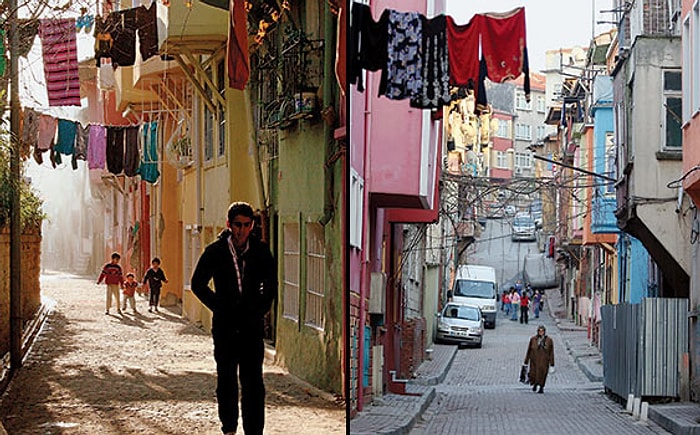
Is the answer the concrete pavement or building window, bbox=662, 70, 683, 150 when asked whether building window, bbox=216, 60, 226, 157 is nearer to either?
the concrete pavement

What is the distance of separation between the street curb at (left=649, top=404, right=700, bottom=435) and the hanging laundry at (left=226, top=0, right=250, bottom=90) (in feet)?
23.2

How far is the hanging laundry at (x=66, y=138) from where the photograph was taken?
4.39 meters

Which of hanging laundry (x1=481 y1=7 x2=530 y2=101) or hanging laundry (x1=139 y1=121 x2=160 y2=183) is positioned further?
hanging laundry (x1=481 y1=7 x2=530 y2=101)

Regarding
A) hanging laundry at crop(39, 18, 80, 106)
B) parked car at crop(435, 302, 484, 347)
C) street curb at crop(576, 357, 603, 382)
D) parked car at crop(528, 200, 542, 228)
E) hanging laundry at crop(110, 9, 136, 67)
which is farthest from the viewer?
parked car at crop(435, 302, 484, 347)

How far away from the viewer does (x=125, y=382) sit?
14.8 ft

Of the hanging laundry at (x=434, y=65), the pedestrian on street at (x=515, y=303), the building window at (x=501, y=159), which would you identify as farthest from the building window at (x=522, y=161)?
the hanging laundry at (x=434, y=65)

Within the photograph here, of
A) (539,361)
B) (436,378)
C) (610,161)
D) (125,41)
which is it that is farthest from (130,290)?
(610,161)

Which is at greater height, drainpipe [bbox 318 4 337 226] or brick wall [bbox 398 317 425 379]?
drainpipe [bbox 318 4 337 226]

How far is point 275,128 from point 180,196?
0.49 meters

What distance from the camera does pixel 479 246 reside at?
133 feet

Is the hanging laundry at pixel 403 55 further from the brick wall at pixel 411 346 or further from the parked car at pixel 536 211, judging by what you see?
the parked car at pixel 536 211

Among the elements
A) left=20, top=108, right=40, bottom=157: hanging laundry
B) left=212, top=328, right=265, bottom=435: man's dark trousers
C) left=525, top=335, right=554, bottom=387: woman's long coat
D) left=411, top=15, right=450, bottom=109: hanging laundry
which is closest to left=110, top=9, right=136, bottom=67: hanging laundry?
left=20, top=108, right=40, bottom=157: hanging laundry

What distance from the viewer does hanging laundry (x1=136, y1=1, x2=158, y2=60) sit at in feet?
14.8

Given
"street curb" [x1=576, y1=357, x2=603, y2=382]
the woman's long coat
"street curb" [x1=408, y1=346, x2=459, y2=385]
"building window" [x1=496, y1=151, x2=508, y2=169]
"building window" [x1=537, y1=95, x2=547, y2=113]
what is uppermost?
"building window" [x1=537, y1=95, x2=547, y2=113]
